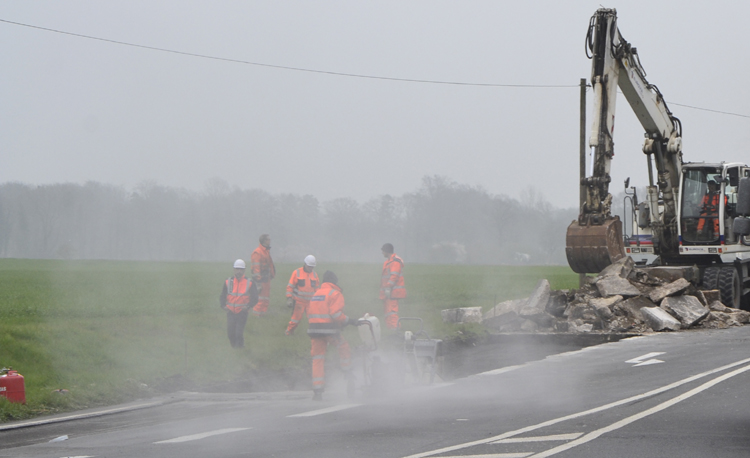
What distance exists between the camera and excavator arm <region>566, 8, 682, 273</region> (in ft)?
63.8

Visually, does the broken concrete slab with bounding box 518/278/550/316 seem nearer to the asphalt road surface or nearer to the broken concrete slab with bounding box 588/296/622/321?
the broken concrete slab with bounding box 588/296/622/321

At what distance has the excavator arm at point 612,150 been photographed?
19.4 m

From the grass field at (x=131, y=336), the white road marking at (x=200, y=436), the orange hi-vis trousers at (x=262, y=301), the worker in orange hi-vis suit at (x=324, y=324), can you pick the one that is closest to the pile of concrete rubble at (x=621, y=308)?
the grass field at (x=131, y=336)

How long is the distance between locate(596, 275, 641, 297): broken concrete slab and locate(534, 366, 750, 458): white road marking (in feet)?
26.7

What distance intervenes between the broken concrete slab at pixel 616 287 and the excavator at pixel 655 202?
72 centimetres

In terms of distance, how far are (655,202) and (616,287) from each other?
13.6 ft

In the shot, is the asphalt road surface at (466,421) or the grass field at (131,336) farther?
the grass field at (131,336)

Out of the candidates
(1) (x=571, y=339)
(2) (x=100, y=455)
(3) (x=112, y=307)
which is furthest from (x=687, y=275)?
(2) (x=100, y=455)

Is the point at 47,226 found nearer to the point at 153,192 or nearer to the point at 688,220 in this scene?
the point at 153,192

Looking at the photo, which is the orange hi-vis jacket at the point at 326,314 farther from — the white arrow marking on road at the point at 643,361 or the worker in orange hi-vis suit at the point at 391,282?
the worker in orange hi-vis suit at the point at 391,282

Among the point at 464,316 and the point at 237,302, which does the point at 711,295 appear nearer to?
the point at 464,316

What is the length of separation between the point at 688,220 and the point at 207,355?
45.2 feet

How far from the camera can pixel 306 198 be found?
2322 centimetres

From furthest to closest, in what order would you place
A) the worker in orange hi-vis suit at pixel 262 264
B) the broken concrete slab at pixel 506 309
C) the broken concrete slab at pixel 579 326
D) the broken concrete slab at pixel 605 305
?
1. the broken concrete slab at pixel 506 309
2. the broken concrete slab at pixel 605 305
3. the broken concrete slab at pixel 579 326
4. the worker in orange hi-vis suit at pixel 262 264
